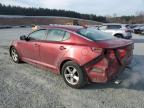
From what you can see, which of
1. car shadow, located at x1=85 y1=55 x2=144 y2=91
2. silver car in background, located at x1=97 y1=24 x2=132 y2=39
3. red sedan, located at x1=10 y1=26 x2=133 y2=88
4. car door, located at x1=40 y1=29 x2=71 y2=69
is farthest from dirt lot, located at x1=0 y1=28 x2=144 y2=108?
silver car in background, located at x1=97 y1=24 x2=132 y2=39

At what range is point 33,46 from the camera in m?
6.36

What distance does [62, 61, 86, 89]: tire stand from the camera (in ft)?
16.4

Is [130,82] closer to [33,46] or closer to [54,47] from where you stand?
[54,47]

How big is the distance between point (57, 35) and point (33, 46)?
39.5 inches

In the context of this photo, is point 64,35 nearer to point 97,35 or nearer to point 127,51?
point 97,35

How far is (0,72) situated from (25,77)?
3.23 ft

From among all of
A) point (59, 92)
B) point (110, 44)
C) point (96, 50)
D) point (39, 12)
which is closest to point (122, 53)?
point (110, 44)

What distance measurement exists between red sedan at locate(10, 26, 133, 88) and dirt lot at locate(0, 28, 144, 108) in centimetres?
31

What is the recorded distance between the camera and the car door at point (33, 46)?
6203mm

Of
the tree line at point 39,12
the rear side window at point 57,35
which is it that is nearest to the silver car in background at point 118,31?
the rear side window at point 57,35

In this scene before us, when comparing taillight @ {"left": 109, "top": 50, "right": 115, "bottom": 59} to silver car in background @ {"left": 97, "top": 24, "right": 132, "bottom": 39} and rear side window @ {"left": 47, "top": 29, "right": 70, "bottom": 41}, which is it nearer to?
rear side window @ {"left": 47, "top": 29, "right": 70, "bottom": 41}

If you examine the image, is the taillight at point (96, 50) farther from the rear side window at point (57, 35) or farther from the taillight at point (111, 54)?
the rear side window at point (57, 35)

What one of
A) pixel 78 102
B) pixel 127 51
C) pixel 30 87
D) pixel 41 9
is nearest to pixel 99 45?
pixel 127 51

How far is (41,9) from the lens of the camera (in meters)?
102
